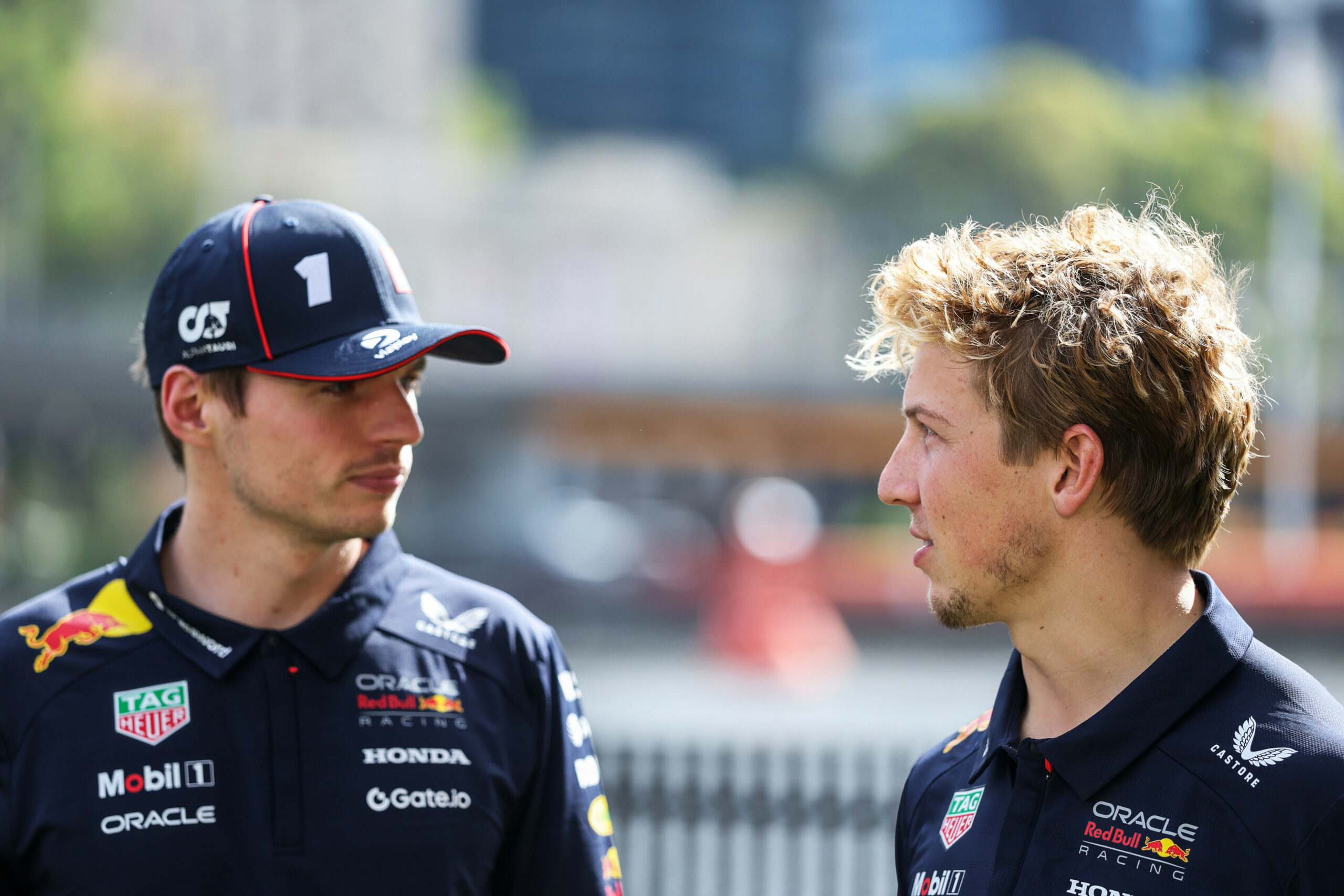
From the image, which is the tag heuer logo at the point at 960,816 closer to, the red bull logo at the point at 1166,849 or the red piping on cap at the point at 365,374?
the red bull logo at the point at 1166,849

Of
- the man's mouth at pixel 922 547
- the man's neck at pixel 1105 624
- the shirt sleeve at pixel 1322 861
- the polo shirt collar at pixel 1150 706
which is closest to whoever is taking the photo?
the shirt sleeve at pixel 1322 861

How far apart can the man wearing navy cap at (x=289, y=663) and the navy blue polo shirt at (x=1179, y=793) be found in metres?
0.80

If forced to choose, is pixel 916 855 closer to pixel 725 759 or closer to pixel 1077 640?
pixel 1077 640

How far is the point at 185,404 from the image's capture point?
8.57ft

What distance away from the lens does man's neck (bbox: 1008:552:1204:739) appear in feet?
6.97

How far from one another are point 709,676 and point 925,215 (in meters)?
33.1

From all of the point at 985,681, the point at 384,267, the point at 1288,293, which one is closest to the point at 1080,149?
the point at 1288,293

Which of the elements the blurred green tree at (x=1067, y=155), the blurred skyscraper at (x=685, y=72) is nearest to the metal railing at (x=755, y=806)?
the blurred green tree at (x=1067, y=155)

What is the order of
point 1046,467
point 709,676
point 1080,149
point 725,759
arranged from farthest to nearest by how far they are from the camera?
point 1080,149
point 709,676
point 725,759
point 1046,467

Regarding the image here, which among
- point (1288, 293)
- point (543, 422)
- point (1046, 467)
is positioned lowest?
point (543, 422)

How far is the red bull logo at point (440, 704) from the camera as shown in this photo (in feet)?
8.24

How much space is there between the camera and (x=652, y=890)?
6594 mm

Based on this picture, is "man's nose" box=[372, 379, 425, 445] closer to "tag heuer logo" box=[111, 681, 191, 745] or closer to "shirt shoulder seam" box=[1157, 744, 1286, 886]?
"tag heuer logo" box=[111, 681, 191, 745]

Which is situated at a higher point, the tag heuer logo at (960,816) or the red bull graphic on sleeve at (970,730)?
the red bull graphic on sleeve at (970,730)
